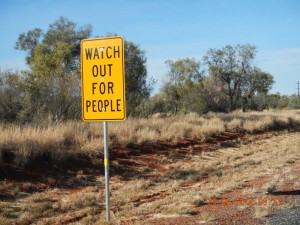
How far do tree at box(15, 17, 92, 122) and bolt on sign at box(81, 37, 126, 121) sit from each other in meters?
13.9

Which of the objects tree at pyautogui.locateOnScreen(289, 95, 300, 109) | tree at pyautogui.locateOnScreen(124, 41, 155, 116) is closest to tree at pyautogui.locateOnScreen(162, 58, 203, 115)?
tree at pyautogui.locateOnScreen(124, 41, 155, 116)

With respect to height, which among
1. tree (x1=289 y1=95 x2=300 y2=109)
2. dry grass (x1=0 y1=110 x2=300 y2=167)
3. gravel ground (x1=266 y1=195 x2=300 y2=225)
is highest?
tree (x1=289 y1=95 x2=300 y2=109)

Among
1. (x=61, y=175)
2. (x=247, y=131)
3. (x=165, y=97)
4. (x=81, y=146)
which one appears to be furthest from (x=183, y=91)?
(x=61, y=175)

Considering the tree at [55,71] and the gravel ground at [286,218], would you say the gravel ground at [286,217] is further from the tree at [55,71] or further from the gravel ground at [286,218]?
the tree at [55,71]

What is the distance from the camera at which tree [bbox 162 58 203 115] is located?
4278 centimetres

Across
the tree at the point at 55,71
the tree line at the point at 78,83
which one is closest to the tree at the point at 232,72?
the tree line at the point at 78,83

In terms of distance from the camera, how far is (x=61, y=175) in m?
12.3

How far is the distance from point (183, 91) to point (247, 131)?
14964 mm

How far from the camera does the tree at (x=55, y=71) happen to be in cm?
2041

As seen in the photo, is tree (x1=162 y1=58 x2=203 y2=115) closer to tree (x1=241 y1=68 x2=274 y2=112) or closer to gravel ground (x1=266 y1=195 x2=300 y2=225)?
tree (x1=241 y1=68 x2=274 y2=112)

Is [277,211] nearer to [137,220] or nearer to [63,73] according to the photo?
[137,220]

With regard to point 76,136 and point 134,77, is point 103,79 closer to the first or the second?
point 76,136

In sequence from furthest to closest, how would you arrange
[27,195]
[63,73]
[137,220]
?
[63,73]
[27,195]
[137,220]
